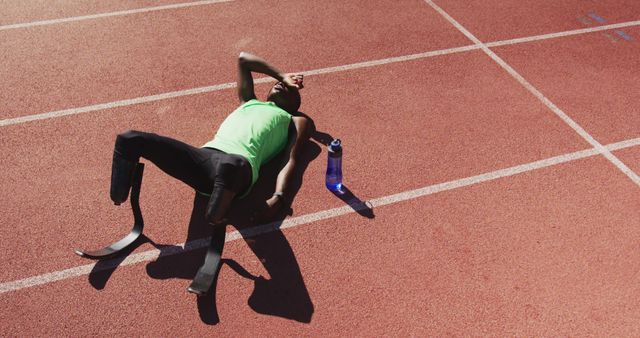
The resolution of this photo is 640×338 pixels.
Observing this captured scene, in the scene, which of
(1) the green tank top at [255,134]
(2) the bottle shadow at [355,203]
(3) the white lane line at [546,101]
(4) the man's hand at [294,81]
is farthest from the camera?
(3) the white lane line at [546,101]

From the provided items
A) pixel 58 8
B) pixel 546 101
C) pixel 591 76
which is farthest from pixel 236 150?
pixel 58 8

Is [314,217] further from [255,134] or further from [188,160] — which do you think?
[188,160]

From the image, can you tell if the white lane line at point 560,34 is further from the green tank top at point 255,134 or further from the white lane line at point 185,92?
the green tank top at point 255,134

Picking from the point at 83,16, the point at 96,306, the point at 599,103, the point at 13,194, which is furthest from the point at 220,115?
the point at 599,103

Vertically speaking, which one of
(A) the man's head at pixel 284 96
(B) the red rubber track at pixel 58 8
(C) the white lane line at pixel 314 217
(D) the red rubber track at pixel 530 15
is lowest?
(C) the white lane line at pixel 314 217

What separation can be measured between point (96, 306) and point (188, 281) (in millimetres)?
863

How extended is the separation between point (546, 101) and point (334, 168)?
3.66 m

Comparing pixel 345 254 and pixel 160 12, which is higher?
pixel 160 12

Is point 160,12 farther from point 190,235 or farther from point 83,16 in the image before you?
point 190,235

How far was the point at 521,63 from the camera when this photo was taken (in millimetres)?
8594

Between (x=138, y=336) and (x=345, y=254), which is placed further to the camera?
(x=345, y=254)

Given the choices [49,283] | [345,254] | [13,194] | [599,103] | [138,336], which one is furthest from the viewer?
[599,103]

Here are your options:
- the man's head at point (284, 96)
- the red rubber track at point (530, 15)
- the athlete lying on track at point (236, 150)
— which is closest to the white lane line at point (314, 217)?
the athlete lying on track at point (236, 150)

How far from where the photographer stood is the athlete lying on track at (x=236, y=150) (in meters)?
5.00
